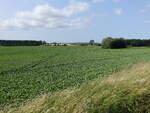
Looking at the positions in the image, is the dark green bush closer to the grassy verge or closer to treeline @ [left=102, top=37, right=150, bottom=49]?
treeline @ [left=102, top=37, right=150, bottom=49]

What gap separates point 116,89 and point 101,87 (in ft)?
1.65

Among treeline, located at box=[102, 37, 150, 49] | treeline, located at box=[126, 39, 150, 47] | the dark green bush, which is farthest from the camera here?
treeline, located at box=[126, 39, 150, 47]

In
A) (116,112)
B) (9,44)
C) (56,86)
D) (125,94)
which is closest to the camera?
(116,112)

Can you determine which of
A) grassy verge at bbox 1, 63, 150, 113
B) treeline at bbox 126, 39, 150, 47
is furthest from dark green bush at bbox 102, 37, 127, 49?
grassy verge at bbox 1, 63, 150, 113

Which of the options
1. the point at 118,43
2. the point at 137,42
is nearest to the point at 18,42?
the point at 137,42

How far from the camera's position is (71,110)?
6.02 metres

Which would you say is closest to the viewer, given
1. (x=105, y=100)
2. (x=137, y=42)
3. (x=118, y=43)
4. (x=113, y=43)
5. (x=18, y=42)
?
(x=105, y=100)

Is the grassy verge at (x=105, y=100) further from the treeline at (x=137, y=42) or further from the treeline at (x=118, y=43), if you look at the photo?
the treeline at (x=137, y=42)

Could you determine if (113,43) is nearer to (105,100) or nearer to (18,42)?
(18,42)

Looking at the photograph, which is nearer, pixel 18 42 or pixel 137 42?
pixel 137 42

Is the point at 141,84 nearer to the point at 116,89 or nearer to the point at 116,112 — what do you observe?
the point at 116,89

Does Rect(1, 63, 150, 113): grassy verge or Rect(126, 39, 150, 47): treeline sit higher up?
Rect(1, 63, 150, 113): grassy verge

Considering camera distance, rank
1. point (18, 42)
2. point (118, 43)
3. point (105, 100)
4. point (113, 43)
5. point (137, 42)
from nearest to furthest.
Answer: point (105, 100), point (113, 43), point (118, 43), point (137, 42), point (18, 42)

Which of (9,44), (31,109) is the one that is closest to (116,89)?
(31,109)
